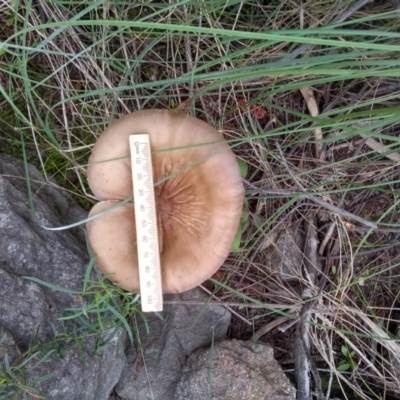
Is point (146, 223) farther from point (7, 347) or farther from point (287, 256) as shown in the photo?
point (287, 256)

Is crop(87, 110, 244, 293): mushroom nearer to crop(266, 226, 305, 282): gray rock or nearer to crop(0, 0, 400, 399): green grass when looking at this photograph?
crop(0, 0, 400, 399): green grass

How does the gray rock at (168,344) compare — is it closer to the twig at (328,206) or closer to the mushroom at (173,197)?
the mushroom at (173,197)

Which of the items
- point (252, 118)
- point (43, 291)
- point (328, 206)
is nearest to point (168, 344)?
point (43, 291)

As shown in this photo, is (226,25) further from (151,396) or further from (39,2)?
(151,396)

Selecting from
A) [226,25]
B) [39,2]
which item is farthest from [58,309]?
[226,25]

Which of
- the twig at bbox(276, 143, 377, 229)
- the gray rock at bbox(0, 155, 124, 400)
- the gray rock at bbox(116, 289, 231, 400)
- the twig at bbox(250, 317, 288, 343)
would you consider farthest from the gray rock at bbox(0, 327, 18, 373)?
the twig at bbox(276, 143, 377, 229)
